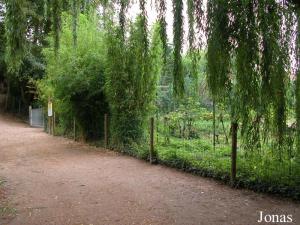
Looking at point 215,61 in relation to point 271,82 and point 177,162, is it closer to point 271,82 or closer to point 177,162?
point 271,82

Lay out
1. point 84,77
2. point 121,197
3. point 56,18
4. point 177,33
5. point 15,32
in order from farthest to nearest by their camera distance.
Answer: point 84,77 → point 121,197 → point 56,18 → point 15,32 → point 177,33

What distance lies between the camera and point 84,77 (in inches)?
575

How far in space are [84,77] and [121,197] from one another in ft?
26.2

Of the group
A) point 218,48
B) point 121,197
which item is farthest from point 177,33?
point 121,197

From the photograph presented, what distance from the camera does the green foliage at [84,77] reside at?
14773 millimetres

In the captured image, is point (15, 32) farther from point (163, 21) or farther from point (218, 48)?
point (218, 48)

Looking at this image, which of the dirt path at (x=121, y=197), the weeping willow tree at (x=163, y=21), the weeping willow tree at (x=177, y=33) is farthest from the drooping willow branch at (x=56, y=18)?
the dirt path at (x=121, y=197)

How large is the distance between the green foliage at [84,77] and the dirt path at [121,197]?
3795 millimetres

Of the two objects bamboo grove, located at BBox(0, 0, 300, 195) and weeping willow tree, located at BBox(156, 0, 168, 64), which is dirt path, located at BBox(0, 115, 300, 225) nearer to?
bamboo grove, located at BBox(0, 0, 300, 195)

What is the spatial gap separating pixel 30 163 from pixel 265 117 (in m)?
8.52

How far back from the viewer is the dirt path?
6035mm

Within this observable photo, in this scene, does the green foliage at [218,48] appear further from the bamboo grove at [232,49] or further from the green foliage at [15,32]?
the green foliage at [15,32]

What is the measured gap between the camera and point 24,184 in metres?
8.74

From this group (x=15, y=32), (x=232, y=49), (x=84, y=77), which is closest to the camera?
(x=232, y=49)
